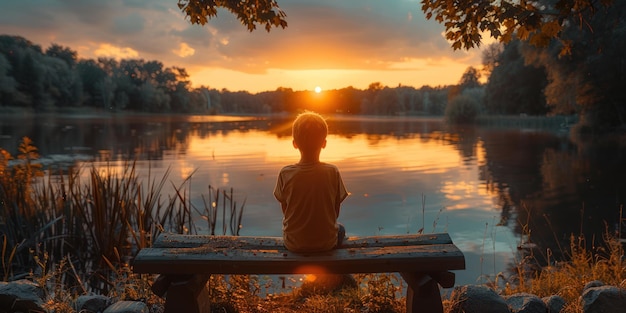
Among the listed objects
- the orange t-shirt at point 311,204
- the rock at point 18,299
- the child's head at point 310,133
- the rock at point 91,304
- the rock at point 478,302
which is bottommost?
the rock at point 91,304

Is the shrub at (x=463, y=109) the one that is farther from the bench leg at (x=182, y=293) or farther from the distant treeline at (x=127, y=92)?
the bench leg at (x=182, y=293)

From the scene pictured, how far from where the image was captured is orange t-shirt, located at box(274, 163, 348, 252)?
314 centimetres

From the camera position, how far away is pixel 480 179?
14141 millimetres

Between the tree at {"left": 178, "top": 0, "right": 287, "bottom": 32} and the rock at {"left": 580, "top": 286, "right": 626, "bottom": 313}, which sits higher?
the tree at {"left": 178, "top": 0, "right": 287, "bottom": 32}

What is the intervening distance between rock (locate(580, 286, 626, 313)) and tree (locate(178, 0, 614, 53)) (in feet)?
6.31

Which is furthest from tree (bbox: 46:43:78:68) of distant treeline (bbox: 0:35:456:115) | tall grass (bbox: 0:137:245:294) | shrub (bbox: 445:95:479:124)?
tall grass (bbox: 0:137:245:294)

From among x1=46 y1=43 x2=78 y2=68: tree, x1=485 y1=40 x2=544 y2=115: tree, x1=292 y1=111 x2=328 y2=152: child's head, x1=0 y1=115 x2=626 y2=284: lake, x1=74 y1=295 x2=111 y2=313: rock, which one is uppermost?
x1=46 y1=43 x2=78 y2=68: tree

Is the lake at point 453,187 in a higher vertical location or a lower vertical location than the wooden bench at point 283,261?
lower

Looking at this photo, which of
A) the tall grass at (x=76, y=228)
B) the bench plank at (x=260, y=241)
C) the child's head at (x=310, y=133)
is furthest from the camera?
the tall grass at (x=76, y=228)

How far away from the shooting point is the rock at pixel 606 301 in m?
3.60

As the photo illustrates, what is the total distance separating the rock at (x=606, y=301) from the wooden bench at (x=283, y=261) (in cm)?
123

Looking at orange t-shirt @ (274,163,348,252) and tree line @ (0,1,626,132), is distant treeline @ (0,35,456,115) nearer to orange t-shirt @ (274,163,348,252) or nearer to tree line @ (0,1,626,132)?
tree line @ (0,1,626,132)

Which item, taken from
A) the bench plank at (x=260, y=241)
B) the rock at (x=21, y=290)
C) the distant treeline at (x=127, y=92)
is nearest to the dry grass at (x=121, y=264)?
the rock at (x=21, y=290)

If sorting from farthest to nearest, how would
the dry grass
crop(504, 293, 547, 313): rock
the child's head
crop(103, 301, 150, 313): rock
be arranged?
the dry grass → crop(504, 293, 547, 313): rock → crop(103, 301, 150, 313): rock → the child's head
